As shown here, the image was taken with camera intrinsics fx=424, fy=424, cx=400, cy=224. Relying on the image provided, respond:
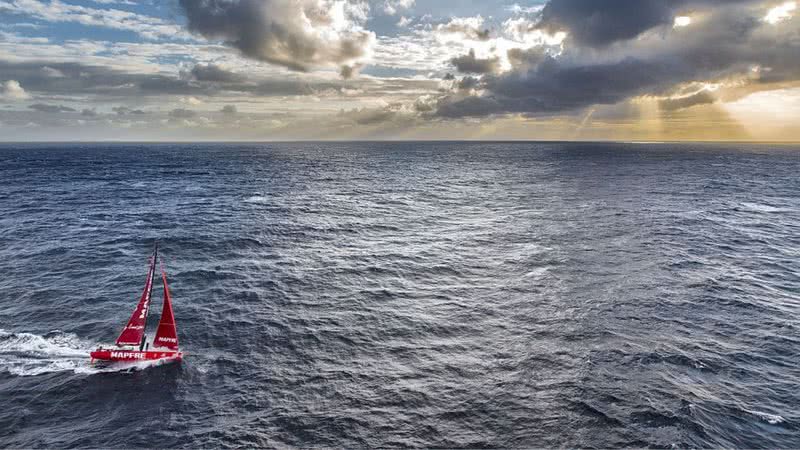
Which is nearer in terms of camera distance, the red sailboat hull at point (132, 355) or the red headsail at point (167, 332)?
the red sailboat hull at point (132, 355)

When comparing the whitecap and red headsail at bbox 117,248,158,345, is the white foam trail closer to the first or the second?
red headsail at bbox 117,248,158,345

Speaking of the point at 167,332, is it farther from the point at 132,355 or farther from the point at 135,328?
the point at 132,355

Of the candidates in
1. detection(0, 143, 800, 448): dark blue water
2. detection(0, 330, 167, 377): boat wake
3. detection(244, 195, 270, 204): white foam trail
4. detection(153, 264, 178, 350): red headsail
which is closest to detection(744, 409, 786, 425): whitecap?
detection(0, 143, 800, 448): dark blue water

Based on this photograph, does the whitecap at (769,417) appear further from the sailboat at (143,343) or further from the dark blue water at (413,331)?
the sailboat at (143,343)

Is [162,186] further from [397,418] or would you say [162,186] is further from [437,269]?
[397,418]

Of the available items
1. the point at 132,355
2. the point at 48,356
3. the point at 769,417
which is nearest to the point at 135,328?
the point at 132,355

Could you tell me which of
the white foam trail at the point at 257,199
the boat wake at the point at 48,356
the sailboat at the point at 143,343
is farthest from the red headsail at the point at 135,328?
the white foam trail at the point at 257,199

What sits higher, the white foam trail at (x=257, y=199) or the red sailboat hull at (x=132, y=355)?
the white foam trail at (x=257, y=199)
